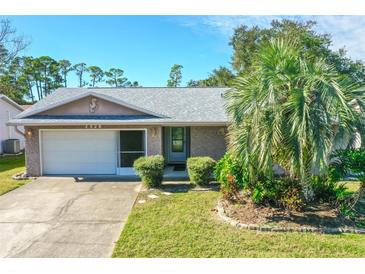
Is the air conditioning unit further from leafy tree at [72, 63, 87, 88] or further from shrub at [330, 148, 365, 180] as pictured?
leafy tree at [72, 63, 87, 88]

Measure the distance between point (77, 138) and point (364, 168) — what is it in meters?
11.9

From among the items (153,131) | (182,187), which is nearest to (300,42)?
(153,131)

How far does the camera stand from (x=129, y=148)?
13.5 metres

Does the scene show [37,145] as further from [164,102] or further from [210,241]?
[210,241]

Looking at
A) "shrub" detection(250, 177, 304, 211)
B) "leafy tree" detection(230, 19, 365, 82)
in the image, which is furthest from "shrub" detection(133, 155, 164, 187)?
"leafy tree" detection(230, 19, 365, 82)

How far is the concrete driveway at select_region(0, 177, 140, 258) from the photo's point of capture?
19.8ft

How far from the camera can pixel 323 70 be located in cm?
752

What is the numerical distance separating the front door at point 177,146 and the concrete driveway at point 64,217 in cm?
A: 529

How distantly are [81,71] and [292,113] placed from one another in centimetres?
6332

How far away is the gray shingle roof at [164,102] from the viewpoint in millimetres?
13031

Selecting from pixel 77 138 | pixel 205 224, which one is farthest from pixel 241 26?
pixel 205 224

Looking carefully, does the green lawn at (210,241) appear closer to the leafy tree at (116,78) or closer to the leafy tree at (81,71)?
the leafy tree at (81,71)

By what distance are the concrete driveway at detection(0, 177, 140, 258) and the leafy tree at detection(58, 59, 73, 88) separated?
5146cm
